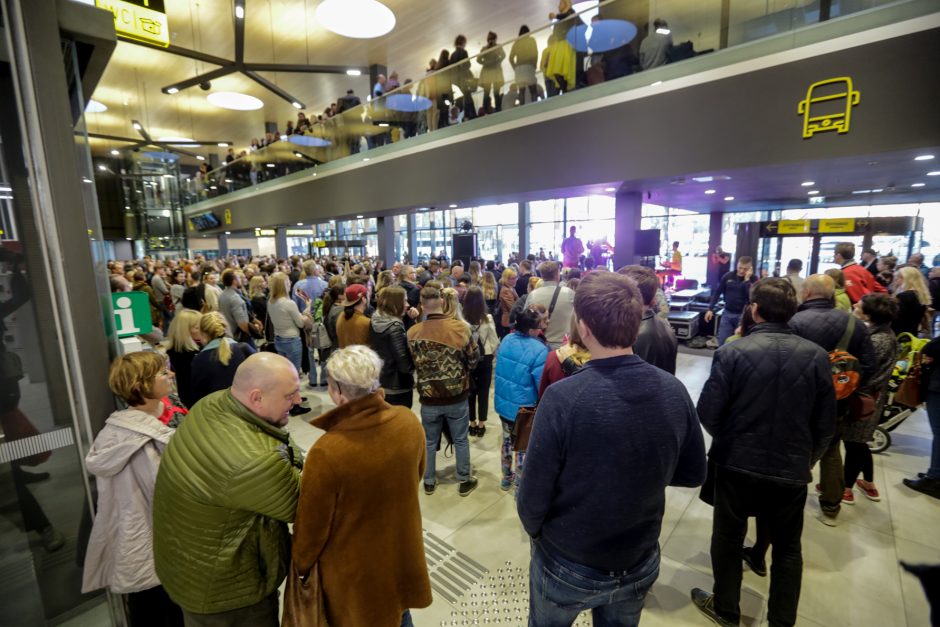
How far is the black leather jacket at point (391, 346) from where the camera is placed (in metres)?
3.44

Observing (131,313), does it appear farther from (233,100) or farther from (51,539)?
(233,100)

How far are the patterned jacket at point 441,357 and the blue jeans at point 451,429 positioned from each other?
0.08 metres

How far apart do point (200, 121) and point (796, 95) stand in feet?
67.9

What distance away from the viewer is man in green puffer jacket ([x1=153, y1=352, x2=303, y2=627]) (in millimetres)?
1352

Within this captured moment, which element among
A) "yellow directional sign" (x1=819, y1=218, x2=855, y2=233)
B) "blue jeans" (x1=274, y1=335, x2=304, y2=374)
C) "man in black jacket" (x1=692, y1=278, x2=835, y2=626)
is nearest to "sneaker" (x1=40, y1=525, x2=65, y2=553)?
"blue jeans" (x1=274, y1=335, x2=304, y2=374)

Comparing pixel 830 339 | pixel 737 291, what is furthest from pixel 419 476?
pixel 737 291

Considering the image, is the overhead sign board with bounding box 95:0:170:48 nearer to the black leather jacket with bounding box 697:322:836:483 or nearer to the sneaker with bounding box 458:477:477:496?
the sneaker with bounding box 458:477:477:496

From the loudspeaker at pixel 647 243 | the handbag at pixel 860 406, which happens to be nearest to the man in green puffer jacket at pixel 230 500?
the handbag at pixel 860 406

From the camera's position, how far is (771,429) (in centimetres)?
201

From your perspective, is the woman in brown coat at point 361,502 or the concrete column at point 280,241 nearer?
the woman in brown coat at point 361,502

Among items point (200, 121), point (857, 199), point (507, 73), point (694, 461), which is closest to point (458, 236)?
point (507, 73)

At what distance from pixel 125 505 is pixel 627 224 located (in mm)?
8413

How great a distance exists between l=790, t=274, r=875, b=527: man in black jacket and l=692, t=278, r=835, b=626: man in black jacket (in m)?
0.91

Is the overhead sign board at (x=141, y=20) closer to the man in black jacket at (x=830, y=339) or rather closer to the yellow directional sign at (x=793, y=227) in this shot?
the man in black jacket at (x=830, y=339)
